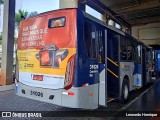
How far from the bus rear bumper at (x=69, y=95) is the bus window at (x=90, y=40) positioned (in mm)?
885

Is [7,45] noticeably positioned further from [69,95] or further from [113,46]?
[69,95]

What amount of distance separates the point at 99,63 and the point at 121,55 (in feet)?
5.86

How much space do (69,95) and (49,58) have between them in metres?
1.12

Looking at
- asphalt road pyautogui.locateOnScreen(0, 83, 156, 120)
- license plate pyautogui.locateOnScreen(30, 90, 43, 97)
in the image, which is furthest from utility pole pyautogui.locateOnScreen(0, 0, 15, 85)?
license plate pyautogui.locateOnScreen(30, 90, 43, 97)

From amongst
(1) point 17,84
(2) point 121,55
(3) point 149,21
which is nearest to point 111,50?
(2) point 121,55

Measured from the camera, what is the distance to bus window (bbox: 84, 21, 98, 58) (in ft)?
16.9

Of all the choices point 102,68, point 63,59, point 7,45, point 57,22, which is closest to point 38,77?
point 63,59

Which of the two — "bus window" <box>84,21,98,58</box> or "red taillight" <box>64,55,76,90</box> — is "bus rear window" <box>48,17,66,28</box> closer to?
"bus window" <box>84,21,98,58</box>

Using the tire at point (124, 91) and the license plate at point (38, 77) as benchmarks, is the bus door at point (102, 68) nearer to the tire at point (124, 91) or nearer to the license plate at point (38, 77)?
the license plate at point (38, 77)

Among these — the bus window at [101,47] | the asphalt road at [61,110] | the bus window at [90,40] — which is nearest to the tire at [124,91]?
the asphalt road at [61,110]

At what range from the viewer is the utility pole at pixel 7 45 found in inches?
453

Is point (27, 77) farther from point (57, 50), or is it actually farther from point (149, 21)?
point (149, 21)

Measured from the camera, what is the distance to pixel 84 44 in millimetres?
4988

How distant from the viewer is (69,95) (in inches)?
185
